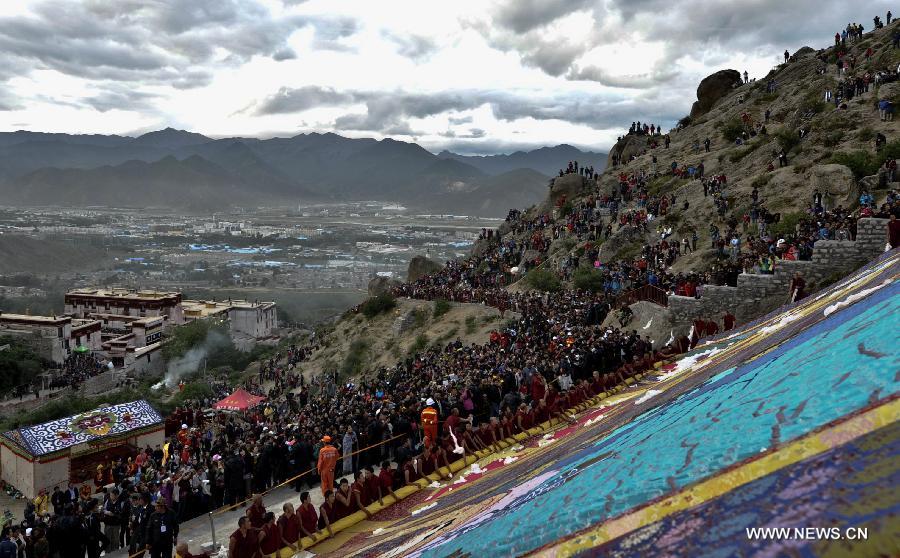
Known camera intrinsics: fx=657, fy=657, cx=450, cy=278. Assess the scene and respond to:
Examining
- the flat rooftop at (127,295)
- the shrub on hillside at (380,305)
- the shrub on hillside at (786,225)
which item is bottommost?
the flat rooftop at (127,295)

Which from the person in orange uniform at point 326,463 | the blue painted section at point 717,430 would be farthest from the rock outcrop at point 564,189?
the blue painted section at point 717,430

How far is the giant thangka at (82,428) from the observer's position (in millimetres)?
22062

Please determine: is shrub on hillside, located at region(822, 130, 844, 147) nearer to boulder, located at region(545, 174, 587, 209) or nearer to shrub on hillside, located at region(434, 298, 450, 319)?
boulder, located at region(545, 174, 587, 209)

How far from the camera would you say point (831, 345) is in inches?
393

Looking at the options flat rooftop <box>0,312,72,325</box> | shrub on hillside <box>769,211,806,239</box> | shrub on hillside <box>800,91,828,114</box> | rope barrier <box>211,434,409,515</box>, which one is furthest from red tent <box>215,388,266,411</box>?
flat rooftop <box>0,312,72,325</box>

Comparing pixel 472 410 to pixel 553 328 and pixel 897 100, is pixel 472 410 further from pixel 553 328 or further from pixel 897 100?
pixel 897 100

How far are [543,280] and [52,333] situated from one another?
4981 centimetres

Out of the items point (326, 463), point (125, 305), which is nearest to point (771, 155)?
point (326, 463)

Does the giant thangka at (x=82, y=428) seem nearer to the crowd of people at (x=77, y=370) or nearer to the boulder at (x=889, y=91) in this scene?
the crowd of people at (x=77, y=370)

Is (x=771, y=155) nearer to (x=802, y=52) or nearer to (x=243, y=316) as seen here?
(x=802, y=52)

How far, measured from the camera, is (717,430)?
8797 mm

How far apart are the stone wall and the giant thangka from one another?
800 inches

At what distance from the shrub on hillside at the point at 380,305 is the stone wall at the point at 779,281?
83.5 ft

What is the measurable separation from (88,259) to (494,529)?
197813mm
